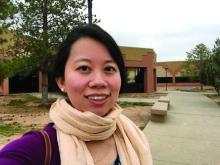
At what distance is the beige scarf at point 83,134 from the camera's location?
1.39 metres

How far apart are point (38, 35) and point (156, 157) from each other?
12.0m

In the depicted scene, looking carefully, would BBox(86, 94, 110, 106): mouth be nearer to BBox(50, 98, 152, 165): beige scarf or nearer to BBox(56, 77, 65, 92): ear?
BBox(50, 98, 152, 165): beige scarf

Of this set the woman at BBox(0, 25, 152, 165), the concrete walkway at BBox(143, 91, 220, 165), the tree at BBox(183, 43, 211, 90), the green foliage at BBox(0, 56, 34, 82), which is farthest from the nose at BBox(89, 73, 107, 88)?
the tree at BBox(183, 43, 211, 90)

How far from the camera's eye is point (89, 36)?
1568 mm

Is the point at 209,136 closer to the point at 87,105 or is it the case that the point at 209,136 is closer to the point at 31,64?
the point at 87,105

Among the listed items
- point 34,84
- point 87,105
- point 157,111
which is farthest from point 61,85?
point 34,84

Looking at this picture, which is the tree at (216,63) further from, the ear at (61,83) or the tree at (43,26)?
the ear at (61,83)

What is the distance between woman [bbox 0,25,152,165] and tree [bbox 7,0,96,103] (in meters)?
15.5

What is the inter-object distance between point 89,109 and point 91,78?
0.14 m

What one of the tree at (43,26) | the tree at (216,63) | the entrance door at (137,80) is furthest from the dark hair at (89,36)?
the entrance door at (137,80)

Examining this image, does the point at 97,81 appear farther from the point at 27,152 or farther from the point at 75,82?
the point at 27,152

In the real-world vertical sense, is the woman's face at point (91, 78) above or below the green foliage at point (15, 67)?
below

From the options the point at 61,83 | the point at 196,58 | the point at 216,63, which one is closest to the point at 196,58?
the point at 196,58

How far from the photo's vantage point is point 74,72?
59.8 inches
